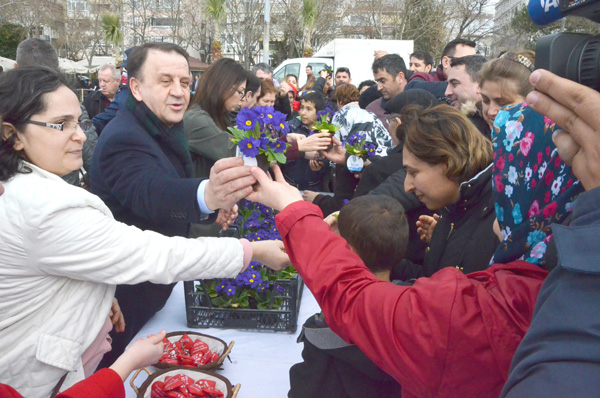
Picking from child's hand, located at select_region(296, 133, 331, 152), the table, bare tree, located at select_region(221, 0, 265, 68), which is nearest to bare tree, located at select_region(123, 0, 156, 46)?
bare tree, located at select_region(221, 0, 265, 68)

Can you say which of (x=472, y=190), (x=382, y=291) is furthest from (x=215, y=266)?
(x=472, y=190)

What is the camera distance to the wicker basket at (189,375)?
70.7 inches

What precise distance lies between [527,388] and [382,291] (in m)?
0.41

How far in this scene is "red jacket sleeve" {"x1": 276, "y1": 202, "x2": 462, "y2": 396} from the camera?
3.35 ft

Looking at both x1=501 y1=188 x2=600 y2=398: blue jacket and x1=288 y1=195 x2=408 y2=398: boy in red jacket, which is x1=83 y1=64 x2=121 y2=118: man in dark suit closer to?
x1=288 y1=195 x2=408 y2=398: boy in red jacket

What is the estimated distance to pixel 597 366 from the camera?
2.17ft

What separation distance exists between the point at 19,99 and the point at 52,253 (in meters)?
0.57

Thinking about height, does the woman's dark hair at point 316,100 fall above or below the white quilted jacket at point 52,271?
above

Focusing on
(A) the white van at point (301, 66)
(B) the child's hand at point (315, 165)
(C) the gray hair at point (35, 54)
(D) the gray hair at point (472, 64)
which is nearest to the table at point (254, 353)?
(B) the child's hand at point (315, 165)

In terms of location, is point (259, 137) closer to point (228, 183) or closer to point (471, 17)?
point (228, 183)

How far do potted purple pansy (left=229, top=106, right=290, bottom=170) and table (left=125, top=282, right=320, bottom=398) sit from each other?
87 cm

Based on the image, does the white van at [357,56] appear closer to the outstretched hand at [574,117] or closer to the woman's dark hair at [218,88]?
the woman's dark hair at [218,88]

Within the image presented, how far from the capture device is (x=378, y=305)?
107 cm

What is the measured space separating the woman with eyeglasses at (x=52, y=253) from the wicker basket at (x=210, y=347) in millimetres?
272
